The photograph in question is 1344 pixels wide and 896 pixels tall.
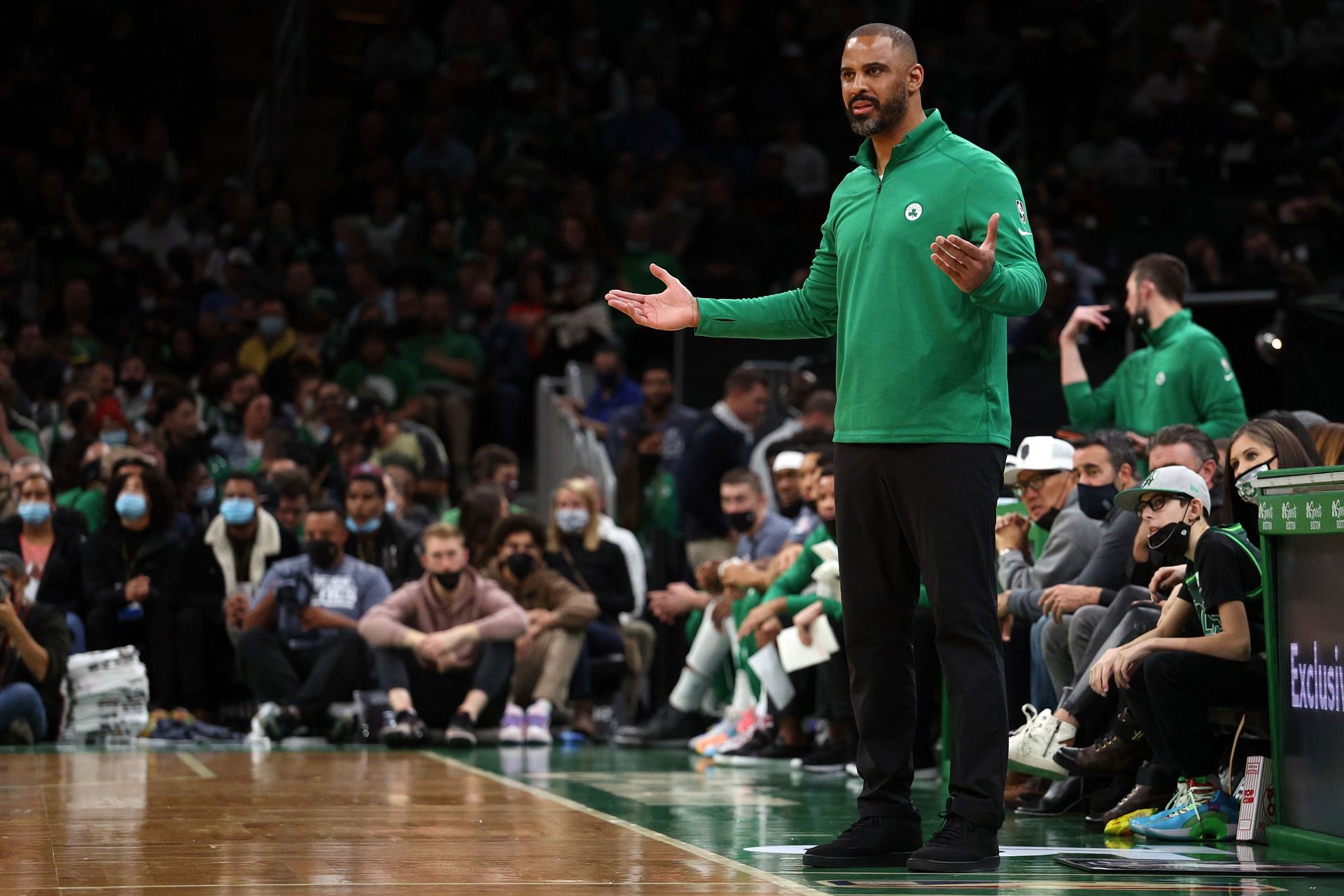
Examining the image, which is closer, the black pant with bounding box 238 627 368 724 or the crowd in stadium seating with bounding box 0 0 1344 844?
the crowd in stadium seating with bounding box 0 0 1344 844

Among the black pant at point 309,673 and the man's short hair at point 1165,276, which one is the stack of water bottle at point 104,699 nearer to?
the black pant at point 309,673

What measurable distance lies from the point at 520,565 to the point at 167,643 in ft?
6.51

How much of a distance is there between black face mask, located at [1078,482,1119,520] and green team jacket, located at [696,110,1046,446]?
2377 mm

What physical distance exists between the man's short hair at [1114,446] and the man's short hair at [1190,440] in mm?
524

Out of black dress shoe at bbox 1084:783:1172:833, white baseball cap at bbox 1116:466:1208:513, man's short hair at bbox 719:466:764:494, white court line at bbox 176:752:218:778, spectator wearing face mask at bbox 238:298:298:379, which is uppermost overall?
spectator wearing face mask at bbox 238:298:298:379

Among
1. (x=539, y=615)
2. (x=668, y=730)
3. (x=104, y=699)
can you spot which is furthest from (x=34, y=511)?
(x=668, y=730)

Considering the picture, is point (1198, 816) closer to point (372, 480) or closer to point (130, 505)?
point (372, 480)

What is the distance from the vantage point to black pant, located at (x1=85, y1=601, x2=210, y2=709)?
1024cm

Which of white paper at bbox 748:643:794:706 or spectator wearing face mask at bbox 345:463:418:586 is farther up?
spectator wearing face mask at bbox 345:463:418:586

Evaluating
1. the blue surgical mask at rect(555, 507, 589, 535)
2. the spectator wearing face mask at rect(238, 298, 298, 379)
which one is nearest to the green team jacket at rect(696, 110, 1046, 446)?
the blue surgical mask at rect(555, 507, 589, 535)

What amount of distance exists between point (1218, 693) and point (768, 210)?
10.9 meters

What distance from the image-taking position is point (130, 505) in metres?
10.3

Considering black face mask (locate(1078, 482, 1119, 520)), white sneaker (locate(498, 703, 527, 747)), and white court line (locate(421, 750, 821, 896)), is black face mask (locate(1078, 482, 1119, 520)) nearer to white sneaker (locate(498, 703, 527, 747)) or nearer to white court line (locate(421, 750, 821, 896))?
white court line (locate(421, 750, 821, 896))

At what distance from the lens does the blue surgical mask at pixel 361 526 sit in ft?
35.5
